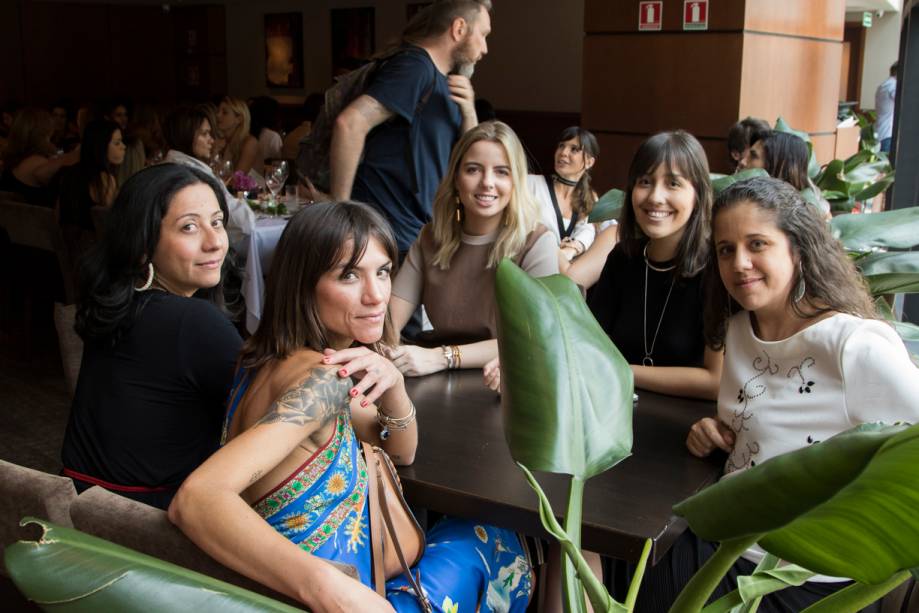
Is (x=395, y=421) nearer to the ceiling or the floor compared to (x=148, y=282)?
nearer to the floor

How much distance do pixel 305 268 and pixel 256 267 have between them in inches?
110

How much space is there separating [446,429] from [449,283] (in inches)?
29.3

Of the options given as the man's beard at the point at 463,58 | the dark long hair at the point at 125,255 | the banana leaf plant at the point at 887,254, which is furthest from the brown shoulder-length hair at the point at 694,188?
the dark long hair at the point at 125,255

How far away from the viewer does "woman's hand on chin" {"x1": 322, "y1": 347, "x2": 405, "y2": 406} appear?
1372 millimetres

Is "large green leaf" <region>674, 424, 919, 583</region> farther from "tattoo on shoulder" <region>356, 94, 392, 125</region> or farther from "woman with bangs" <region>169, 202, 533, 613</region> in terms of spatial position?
"tattoo on shoulder" <region>356, 94, 392, 125</region>

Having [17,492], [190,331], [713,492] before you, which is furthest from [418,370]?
[713,492]

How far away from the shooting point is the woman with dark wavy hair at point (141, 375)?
161 centimetres

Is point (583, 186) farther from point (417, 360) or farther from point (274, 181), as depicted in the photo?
point (417, 360)

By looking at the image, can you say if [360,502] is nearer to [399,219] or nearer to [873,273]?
[873,273]

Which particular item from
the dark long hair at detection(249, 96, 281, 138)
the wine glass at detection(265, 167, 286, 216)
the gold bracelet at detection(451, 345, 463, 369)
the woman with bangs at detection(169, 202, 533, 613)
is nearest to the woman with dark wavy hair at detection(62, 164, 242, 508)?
the woman with bangs at detection(169, 202, 533, 613)

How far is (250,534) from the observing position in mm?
1063

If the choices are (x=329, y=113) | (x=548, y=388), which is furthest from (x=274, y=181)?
(x=548, y=388)

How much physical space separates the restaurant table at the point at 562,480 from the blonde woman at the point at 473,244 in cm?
54

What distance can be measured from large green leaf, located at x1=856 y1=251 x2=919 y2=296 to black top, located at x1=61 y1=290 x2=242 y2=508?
1387 millimetres
